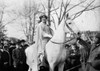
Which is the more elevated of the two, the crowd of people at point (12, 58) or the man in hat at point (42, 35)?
the man in hat at point (42, 35)

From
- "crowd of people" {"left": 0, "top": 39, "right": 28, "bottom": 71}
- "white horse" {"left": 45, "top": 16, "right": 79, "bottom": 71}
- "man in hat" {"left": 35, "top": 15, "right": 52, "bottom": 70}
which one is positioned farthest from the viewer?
"crowd of people" {"left": 0, "top": 39, "right": 28, "bottom": 71}

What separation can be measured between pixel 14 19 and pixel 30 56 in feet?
84.2

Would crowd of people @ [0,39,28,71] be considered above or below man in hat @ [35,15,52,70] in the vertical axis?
below

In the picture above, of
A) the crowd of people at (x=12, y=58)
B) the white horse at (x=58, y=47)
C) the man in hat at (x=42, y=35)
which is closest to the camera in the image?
the white horse at (x=58, y=47)

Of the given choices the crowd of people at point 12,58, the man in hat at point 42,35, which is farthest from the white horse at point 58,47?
the crowd of people at point 12,58

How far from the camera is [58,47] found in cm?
764

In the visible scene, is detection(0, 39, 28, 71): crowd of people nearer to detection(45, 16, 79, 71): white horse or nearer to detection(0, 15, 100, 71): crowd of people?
detection(0, 15, 100, 71): crowd of people

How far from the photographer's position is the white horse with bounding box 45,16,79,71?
759cm

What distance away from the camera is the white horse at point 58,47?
7.59m

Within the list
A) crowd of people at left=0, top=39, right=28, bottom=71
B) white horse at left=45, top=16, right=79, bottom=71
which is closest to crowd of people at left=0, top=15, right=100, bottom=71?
crowd of people at left=0, top=39, right=28, bottom=71

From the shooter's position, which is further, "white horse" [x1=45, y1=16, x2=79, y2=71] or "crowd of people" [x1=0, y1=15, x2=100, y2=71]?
"crowd of people" [x1=0, y1=15, x2=100, y2=71]

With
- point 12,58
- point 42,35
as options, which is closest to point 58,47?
point 42,35

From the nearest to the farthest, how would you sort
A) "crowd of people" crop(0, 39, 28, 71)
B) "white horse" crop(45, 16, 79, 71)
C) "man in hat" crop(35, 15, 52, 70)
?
"white horse" crop(45, 16, 79, 71) < "man in hat" crop(35, 15, 52, 70) < "crowd of people" crop(0, 39, 28, 71)

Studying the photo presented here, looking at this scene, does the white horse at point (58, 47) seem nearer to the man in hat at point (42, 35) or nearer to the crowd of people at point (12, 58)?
the man in hat at point (42, 35)
